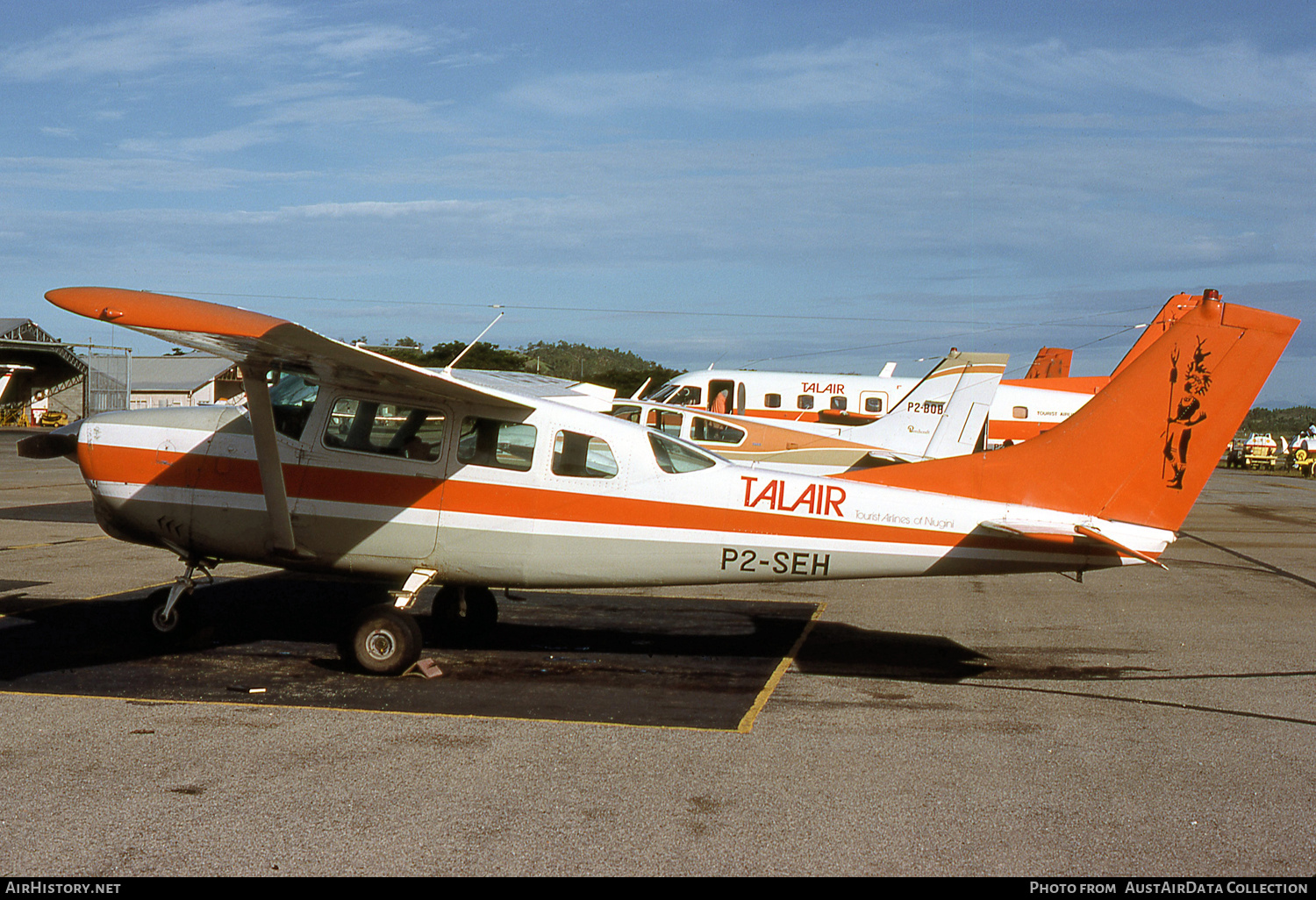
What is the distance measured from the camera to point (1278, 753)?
6492 mm

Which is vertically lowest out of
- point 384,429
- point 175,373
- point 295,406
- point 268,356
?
point 175,373

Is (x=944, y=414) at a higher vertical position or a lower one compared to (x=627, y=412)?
higher

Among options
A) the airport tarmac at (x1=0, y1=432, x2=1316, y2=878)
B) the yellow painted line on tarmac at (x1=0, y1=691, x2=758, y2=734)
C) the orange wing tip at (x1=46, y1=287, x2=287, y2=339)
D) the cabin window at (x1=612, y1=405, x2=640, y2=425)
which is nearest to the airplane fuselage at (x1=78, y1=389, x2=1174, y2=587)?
the airport tarmac at (x1=0, y1=432, x2=1316, y2=878)

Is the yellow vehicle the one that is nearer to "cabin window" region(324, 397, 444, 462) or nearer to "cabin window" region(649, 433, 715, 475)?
"cabin window" region(649, 433, 715, 475)

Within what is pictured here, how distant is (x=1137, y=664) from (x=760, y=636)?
333 cm

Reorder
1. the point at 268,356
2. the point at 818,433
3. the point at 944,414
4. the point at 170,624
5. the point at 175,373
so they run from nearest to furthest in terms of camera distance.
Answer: the point at 268,356 → the point at 170,624 → the point at 944,414 → the point at 818,433 → the point at 175,373

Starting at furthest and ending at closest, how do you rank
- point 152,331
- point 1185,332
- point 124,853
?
point 1185,332, point 152,331, point 124,853

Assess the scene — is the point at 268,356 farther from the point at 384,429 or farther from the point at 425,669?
the point at 425,669

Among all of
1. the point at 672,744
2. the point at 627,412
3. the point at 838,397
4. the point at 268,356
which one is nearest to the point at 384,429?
the point at 268,356

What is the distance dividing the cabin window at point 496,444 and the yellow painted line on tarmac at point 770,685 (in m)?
2.60

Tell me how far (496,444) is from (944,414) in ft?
39.7

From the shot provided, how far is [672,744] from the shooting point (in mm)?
6547
